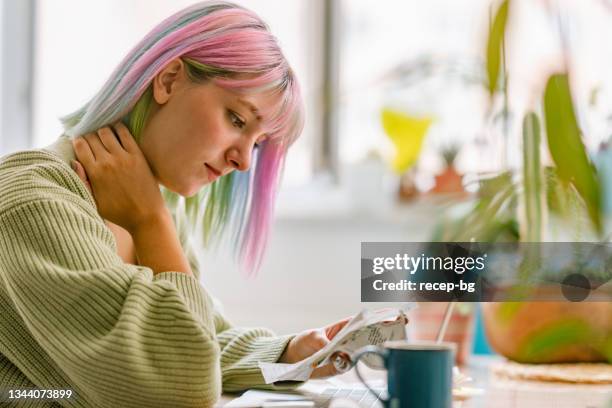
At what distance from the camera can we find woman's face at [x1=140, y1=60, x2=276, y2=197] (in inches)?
37.5

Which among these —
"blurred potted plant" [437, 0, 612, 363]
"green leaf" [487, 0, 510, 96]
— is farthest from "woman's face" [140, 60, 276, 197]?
"green leaf" [487, 0, 510, 96]

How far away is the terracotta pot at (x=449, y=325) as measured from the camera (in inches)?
51.1

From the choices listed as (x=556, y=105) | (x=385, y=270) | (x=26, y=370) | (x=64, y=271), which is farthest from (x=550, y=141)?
(x=385, y=270)

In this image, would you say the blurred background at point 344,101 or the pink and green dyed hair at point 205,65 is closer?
the pink and green dyed hair at point 205,65

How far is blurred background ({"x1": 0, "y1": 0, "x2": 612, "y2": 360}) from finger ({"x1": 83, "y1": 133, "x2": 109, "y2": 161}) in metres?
0.65

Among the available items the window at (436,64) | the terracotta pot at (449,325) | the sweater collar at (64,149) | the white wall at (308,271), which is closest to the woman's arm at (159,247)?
the sweater collar at (64,149)

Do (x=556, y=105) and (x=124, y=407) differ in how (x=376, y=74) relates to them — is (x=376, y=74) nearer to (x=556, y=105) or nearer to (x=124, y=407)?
(x=124, y=407)

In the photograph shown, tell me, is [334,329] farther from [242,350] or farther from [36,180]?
[36,180]

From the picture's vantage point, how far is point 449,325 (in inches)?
51.3

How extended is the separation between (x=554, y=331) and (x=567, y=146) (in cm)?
8

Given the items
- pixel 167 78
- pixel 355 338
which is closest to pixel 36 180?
pixel 167 78

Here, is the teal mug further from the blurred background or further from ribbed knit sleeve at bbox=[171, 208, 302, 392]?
the blurred background

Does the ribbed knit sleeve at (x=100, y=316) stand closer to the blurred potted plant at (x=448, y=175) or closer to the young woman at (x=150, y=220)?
the young woman at (x=150, y=220)

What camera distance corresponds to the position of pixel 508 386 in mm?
986
